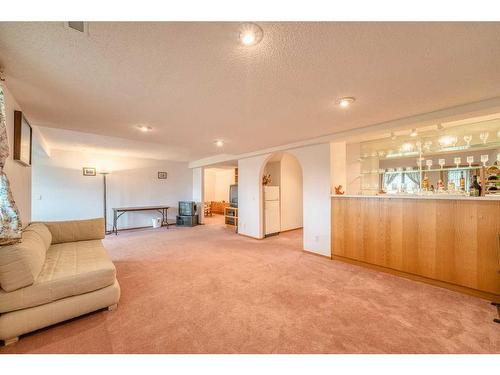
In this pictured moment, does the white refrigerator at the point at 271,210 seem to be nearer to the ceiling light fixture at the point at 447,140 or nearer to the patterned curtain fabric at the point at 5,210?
the ceiling light fixture at the point at 447,140

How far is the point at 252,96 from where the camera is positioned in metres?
2.09

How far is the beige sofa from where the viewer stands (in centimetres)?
158

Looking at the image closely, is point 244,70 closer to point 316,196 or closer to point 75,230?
point 316,196

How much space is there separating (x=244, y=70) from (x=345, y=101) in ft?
4.04

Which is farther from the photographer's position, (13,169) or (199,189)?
(199,189)

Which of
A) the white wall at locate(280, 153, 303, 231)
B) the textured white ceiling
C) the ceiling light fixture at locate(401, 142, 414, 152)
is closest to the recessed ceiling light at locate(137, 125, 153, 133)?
the textured white ceiling

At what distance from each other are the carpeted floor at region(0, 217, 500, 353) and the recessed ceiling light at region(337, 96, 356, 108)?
218 centimetres

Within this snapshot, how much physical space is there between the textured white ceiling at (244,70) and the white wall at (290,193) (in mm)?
3387

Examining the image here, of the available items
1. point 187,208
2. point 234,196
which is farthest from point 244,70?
point 187,208

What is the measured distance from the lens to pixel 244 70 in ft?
5.30

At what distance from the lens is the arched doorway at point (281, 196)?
5429 millimetres

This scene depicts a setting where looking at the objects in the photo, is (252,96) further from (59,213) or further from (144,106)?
(59,213)

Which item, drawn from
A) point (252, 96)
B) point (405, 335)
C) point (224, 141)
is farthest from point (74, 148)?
point (405, 335)

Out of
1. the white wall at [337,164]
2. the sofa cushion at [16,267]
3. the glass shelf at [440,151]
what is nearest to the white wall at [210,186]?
the white wall at [337,164]
